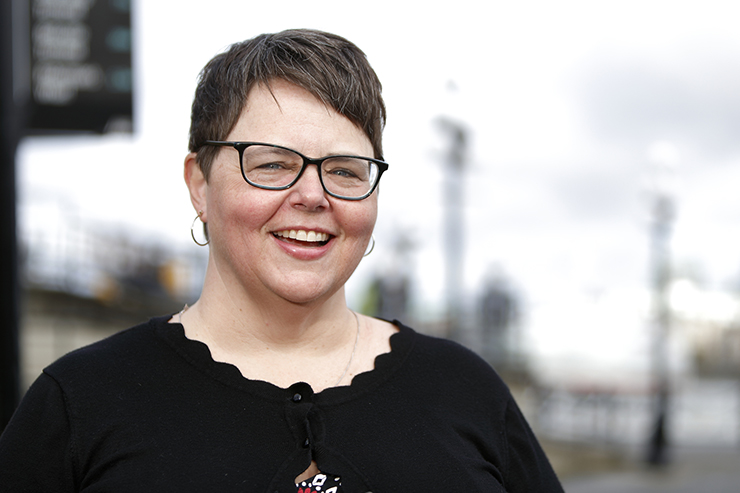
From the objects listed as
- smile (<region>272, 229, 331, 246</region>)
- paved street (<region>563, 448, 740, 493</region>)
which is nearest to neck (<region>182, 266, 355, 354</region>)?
smile (<region>272, 229, 331, 246</region>)

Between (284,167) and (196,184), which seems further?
(196,184)

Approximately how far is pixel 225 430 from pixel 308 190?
56cm

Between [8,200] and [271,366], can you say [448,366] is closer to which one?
[271,366]

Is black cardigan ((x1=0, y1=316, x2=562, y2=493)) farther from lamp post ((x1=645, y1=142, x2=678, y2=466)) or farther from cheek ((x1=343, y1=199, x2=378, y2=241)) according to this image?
lamp post ((x1=645, y1=142, x2=678, y2=466))

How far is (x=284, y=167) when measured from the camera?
1.52 meters

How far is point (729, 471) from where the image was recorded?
10.4 m

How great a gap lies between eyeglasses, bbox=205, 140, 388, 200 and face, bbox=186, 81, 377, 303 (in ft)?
0.05

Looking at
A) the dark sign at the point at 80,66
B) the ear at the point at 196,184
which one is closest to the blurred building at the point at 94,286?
the dark sign at the point at 80,66

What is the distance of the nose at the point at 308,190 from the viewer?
1.49 meters

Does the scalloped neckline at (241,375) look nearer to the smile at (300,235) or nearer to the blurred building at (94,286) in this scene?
the smile at (300,235)

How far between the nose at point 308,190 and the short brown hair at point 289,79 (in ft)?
0.58

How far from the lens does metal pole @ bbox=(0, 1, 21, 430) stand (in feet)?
10.9

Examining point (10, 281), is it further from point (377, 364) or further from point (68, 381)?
point (377, 364)

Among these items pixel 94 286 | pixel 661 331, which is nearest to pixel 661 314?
pixel 661 331
